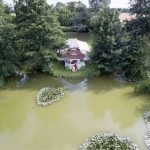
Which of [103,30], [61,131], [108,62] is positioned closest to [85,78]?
[108,62]

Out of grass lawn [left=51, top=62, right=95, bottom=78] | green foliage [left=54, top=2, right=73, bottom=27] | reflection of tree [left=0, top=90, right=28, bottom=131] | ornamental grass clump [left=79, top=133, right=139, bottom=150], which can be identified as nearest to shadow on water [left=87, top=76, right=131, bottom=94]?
grass lawn [left=51, top=62, right=95, bottom=78]

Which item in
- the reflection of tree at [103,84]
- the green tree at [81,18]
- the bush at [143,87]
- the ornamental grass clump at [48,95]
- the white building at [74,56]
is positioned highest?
the green tree at [81,18]

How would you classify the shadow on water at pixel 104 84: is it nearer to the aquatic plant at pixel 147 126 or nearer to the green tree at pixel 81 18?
the aquatic plant at pixel 147 126

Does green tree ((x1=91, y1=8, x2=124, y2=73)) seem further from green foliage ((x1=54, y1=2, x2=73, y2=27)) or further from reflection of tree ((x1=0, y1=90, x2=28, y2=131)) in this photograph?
green foliage ((x1=54, y1=2, x2=73, y2=27))

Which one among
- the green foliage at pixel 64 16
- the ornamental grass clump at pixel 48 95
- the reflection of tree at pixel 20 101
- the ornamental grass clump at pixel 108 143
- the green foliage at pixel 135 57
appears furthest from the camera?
the green foliage at pixel 64 16

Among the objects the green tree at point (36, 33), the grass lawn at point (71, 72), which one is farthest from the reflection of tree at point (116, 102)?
the green tree at point (36, 33)

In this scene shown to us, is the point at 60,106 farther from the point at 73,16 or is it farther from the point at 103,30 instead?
the point at 73,16
